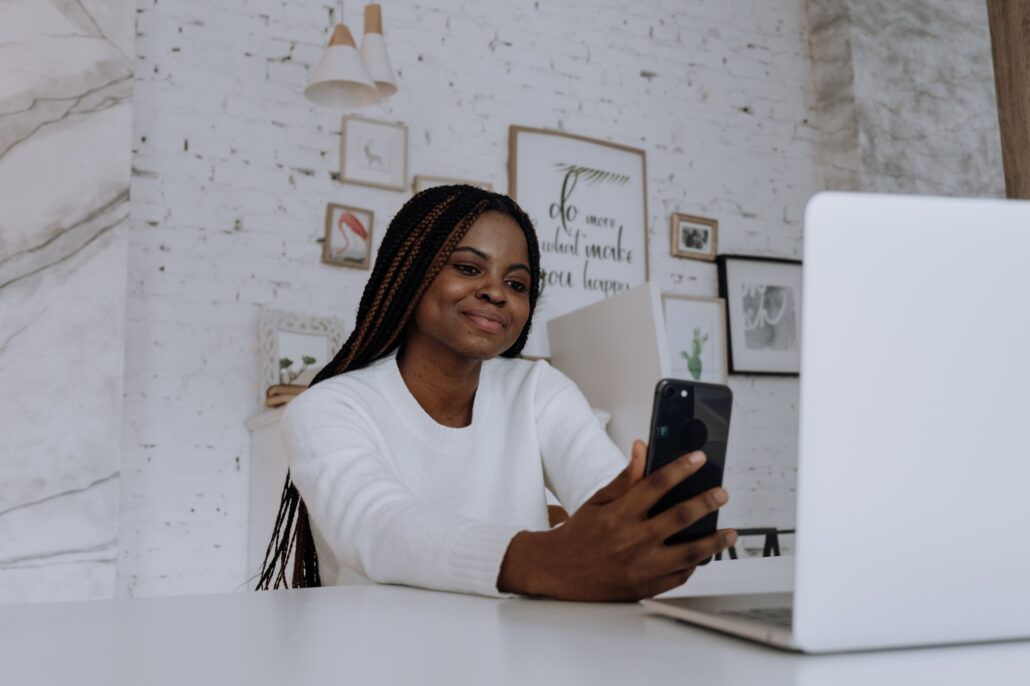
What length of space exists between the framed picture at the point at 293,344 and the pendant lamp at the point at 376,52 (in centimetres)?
81

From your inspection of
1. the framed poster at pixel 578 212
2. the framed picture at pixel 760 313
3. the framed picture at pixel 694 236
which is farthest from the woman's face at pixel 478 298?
the framed picture at pixel 760 313

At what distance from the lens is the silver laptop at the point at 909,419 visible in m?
0.51

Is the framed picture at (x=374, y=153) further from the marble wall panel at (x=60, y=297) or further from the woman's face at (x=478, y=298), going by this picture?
the woman's face at (x=478, y=298)

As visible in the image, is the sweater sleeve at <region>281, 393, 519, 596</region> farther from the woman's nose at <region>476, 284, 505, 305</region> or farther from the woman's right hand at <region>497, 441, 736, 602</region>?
the woman's nose at <region>476, 284, 505, 305</region>

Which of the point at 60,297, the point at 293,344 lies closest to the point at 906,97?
the point at 293,344

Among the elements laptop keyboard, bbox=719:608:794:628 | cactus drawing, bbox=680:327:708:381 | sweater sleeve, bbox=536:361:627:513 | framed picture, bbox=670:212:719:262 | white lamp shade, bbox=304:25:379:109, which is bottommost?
laptop keyboard, bbox=719:608:794:628

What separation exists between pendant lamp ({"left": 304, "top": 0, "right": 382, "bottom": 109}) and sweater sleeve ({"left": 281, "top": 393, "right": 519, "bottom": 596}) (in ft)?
5.36

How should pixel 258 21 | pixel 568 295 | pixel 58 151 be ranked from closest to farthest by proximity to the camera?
pixel 58 151
pixel 258 21
pixel 568 295

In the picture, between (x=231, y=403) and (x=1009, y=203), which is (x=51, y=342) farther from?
(x=1009, y=203)

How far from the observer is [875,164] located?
4.23 m

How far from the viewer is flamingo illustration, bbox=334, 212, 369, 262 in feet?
10.9

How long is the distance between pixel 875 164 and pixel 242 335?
9.33 ft

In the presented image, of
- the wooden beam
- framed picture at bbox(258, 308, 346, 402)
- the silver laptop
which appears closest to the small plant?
framed picture at bbox(258, 308, 346, 402)

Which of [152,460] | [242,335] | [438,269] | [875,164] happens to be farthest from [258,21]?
[875,164]
